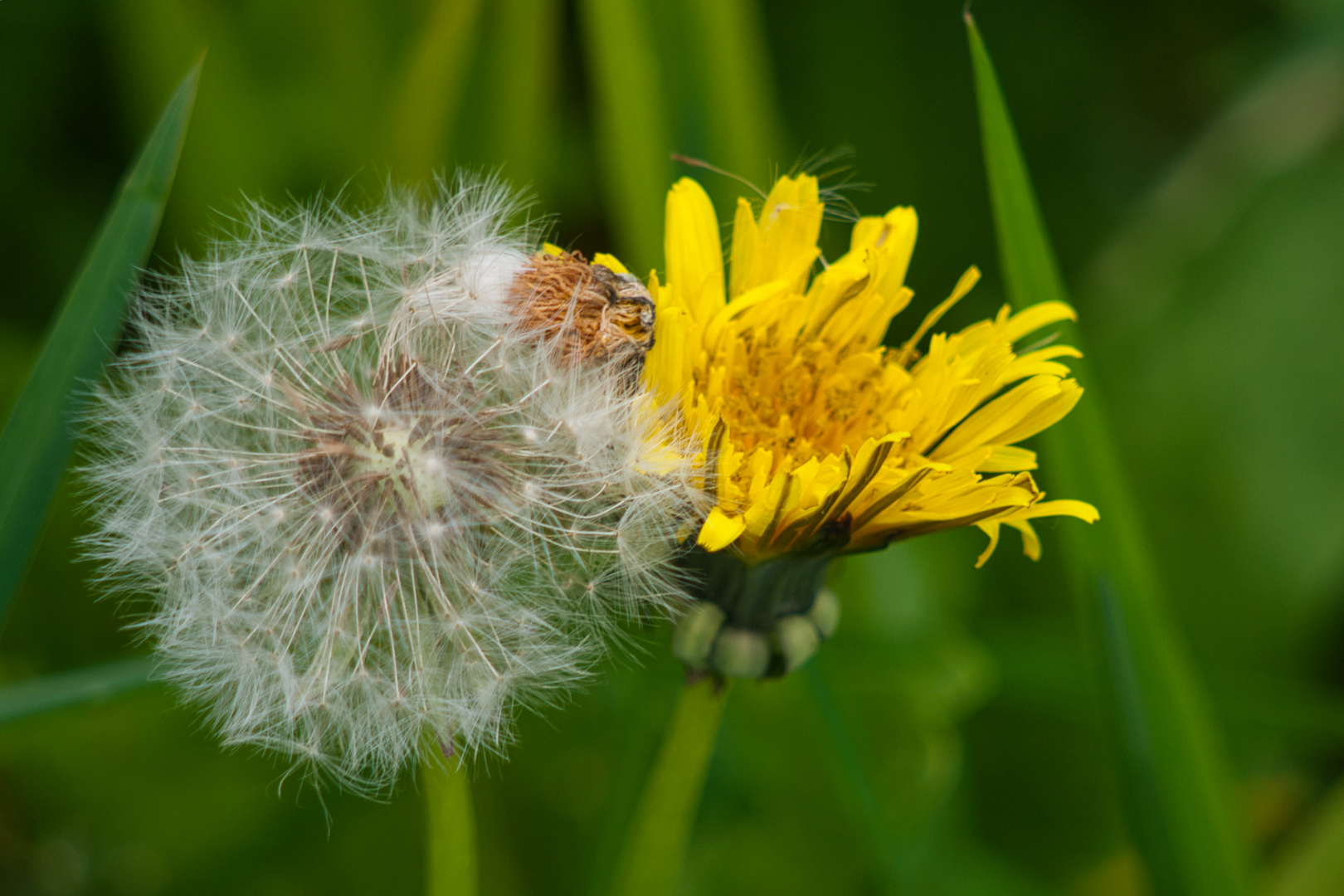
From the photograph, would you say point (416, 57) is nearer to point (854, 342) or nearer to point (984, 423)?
point (854, 342)

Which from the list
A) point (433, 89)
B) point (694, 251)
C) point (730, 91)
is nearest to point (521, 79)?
point (433, 89)

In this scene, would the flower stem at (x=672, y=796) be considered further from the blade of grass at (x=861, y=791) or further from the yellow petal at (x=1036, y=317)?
the yellow petal at (x=1036, y=317)

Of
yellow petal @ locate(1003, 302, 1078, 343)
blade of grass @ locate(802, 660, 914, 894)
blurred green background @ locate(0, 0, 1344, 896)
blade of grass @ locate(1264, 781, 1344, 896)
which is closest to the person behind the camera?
yellow petal @ locate(1003, 302, 1078, 343)

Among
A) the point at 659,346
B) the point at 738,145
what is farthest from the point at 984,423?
the point at 738,145

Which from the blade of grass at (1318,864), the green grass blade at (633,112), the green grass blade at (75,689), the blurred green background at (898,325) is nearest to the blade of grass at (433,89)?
the blurred green background at (898,325)

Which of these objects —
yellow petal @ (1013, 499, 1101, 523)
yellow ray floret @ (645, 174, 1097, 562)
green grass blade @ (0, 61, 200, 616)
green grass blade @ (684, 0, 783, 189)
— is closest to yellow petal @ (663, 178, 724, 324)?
yellow ray floret @ (645, 174, 1097, 562)

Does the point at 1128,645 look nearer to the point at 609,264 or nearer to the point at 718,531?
the point at 718,531

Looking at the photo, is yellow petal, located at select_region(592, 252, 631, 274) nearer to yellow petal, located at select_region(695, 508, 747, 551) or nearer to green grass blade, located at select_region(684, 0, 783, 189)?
yellow petal, located at select_region(695, 508, 747, 551)
